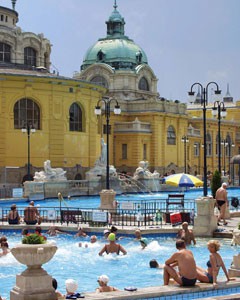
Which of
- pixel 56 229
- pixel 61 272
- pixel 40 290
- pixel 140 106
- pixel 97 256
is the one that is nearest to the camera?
pixel 40 290

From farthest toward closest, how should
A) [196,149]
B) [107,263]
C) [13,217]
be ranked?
[196,149]
[13,217]
[107,263]

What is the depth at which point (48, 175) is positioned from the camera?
145 feet

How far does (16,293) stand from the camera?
448 inches

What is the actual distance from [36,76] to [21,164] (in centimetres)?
664

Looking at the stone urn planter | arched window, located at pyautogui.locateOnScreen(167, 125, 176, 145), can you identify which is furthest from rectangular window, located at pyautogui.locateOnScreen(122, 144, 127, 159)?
the stone urn planter

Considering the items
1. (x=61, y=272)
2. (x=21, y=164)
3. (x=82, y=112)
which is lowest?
(x=61, y=272)

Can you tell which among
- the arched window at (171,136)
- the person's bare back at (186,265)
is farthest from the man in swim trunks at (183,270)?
the arched window at (171,136)

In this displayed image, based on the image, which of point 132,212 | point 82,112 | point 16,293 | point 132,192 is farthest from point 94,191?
point 16,293

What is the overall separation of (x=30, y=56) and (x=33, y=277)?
158 feet

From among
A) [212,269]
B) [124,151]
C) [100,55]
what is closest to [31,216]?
[212,269]

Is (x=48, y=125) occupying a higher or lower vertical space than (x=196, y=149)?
higher

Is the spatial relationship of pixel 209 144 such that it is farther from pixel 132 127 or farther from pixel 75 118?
pixel 75 118

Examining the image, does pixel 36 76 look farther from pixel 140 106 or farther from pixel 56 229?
pixel 56 229

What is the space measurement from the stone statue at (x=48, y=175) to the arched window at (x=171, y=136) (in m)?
26.1
